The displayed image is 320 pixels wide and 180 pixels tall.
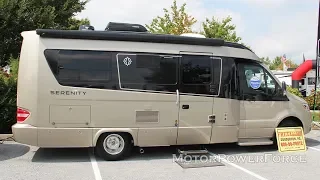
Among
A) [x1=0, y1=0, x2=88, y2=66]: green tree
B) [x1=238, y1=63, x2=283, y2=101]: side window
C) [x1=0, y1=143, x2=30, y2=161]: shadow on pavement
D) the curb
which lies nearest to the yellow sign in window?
[x1=238, y1=63, x2=283, y2=101]: side window

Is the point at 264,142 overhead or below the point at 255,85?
below

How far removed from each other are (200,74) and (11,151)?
465 centimetres

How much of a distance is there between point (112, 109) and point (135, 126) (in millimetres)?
612

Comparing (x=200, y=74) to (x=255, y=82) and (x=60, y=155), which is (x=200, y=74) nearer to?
(x=255, y=82)

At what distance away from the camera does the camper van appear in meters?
7.29

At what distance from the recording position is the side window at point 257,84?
27.9 feet

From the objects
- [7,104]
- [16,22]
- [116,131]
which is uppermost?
[16,22]

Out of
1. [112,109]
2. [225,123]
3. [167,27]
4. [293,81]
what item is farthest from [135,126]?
[293,81]

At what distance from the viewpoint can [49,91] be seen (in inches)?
285

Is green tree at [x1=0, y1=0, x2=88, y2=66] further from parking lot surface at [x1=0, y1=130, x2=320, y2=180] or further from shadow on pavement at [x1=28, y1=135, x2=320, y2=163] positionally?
shadow on pavement at [x1=28, y1=135, x2=320, y2=163]

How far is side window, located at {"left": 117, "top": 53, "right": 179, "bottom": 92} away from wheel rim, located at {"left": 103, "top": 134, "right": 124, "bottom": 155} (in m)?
1.09

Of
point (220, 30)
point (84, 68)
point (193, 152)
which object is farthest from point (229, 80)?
point (220, 30)

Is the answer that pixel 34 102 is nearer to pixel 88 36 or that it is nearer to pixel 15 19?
pixel 88 36

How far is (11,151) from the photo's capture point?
8352mm
